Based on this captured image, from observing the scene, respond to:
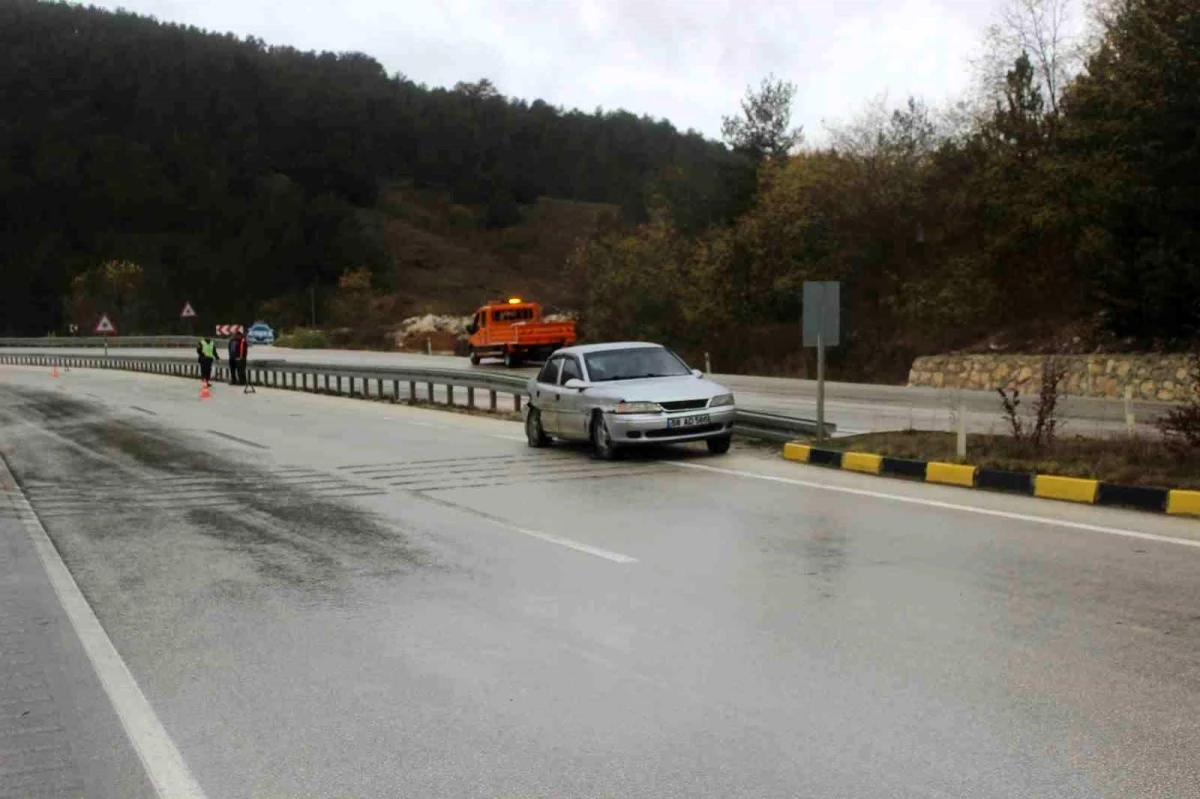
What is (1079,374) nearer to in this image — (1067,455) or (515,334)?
(1067,455)

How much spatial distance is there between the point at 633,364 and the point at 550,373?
4.92 feet

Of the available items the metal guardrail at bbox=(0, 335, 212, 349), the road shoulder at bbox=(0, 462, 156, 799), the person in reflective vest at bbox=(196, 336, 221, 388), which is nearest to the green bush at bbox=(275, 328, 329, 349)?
the metal guardrail at bbox=(0, 335, 212, 349)

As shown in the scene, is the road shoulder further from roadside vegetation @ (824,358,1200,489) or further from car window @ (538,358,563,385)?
car window @ (538,358,563,385)

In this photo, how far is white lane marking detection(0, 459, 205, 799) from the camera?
4801mm

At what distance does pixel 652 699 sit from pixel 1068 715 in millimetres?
1778

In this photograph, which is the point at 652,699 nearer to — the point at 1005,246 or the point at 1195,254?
the point at 1195,254

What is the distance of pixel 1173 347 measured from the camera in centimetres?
2742

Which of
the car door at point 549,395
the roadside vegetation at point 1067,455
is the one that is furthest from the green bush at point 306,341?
the roadside vegetation at point 1067,455

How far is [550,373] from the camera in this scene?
1850 centimetres

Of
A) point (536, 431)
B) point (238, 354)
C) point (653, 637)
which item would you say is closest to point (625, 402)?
point (536, 431)

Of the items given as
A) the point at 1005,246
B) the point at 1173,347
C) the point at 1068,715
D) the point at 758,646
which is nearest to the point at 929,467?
the point at 758,646

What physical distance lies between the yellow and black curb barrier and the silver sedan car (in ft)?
4.30

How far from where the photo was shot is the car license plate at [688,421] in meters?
16.1

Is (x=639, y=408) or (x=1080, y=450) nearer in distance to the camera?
(x=1080, y=450)
